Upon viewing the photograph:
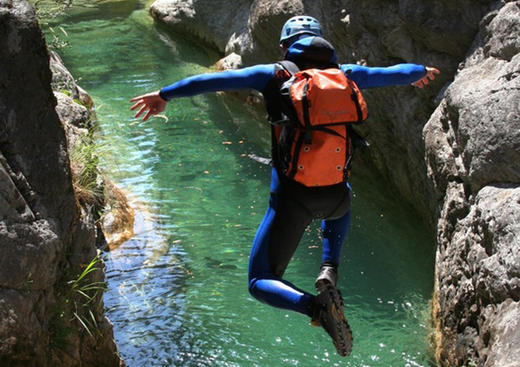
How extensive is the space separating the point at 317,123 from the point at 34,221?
1620 mm

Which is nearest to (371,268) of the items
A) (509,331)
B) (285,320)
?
(285,320)

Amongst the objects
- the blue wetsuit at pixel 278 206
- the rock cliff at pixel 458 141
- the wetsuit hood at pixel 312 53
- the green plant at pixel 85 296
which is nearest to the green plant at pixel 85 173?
the green plant at pixel 85 296

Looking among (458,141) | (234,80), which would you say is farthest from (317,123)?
(458,141)

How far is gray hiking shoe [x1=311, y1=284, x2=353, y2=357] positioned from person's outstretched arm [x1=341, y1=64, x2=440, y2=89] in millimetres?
1343

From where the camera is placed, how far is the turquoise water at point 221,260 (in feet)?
17.6

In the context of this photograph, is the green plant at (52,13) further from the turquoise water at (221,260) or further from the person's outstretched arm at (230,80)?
the person's outstretched arm at (230,80)

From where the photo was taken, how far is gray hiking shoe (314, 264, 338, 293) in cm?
401

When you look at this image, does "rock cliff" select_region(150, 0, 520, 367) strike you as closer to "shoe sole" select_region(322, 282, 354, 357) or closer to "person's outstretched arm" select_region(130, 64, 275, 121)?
"shoe sole" select_region(322, 282, 354, 357)

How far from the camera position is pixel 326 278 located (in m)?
4.07

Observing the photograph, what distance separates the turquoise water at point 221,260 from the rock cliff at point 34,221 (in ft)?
3.73

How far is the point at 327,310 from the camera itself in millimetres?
3721

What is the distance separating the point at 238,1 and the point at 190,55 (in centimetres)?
145

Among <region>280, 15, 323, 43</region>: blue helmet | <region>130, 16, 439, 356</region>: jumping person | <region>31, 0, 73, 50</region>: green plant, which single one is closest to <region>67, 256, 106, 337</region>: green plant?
<region>130, 16, 439, 356</region>: jumping person

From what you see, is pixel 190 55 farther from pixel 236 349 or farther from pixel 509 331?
pixel 509 331
